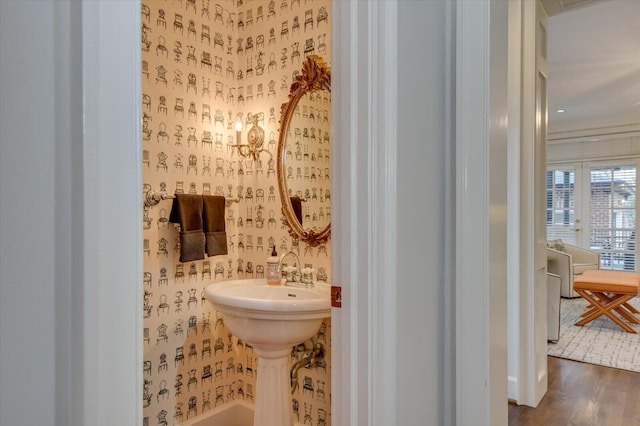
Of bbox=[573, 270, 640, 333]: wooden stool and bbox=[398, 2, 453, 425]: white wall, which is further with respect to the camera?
bbox=[573, 270, 640, 333]: wooden stool

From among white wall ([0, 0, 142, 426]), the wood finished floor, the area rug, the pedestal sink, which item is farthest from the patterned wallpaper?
the area rug

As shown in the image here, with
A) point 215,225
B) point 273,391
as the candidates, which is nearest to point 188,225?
point 215,225

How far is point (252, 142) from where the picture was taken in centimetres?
250

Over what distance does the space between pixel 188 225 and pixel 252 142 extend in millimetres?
653

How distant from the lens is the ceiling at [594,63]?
3375 millimetres

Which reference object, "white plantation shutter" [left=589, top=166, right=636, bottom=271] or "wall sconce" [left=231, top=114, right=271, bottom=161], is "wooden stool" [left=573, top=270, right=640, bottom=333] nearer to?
"white plantation shutter" [left=589, top=166, right=636, bottom=271]

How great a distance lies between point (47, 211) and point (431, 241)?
113 centimetres

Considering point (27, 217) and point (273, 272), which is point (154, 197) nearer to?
point (273, 272)

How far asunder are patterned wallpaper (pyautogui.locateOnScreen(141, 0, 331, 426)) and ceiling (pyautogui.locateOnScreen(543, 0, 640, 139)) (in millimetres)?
2053

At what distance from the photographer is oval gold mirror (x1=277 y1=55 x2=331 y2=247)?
222 cm

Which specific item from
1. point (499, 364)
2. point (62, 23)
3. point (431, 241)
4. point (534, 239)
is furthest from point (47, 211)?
point (534, 239)

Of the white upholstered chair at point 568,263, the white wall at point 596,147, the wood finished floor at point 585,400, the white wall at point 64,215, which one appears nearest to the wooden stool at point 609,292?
the white upholstered chair at point 568,263

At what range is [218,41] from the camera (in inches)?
96.4

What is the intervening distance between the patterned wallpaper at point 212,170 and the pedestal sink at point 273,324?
243 mm
